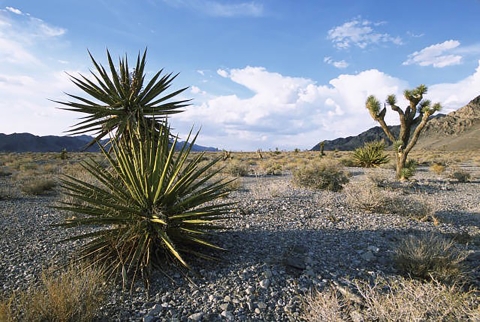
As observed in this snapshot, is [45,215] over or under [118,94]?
under

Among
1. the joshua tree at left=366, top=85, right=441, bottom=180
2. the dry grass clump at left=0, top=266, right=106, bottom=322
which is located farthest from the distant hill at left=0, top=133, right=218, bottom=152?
the dry grass clump at left=0, top=266, right=106, bottom=322

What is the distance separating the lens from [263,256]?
15.5ft

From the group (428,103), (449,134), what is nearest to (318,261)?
(428,103)

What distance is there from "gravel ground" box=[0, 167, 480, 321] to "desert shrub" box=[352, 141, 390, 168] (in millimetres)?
11914

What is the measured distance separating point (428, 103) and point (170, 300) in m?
14.2

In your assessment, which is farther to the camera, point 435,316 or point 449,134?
point 449,134

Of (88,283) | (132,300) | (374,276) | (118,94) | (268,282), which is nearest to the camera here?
(88,283)

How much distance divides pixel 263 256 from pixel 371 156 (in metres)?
17.7

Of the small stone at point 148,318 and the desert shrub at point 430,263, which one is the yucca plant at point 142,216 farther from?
the desert shrub at point 430,263

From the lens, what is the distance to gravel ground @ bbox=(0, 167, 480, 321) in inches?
138

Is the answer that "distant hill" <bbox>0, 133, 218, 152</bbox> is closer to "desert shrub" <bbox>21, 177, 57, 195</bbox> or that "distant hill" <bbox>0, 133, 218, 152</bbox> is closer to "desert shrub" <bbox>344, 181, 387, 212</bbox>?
"desert shrub" <bbox>21, 177, 57, 195</bbox>

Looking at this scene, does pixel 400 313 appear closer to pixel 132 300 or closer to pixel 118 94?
pixel 132 300

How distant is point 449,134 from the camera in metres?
98.1

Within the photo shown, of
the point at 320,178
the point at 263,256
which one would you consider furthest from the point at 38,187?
the point at 320,178
